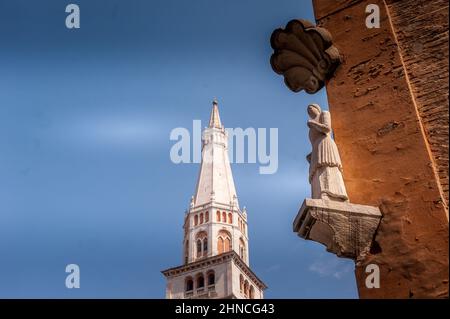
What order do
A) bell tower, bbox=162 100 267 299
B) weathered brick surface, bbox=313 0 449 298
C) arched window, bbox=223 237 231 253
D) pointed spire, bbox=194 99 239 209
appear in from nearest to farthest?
weathered brick surface, bbox=313 0 449 298 → bell tower, bbox=162 100 267 299 → arched window, bbox=223 237 231 253 → pointed spire, bbox=194 99 239 209

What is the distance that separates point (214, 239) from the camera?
56938 millimetres

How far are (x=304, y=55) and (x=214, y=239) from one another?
52.4 metres

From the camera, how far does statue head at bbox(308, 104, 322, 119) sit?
16.8 feet

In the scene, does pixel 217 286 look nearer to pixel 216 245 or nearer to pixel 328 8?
pixel 216 245

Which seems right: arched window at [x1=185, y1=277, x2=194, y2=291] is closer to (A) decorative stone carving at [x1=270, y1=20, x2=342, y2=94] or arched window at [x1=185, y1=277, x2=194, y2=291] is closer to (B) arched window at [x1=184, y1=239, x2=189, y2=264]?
(B) arched window at [x1=184, y1=239, x2=189, y2=264]

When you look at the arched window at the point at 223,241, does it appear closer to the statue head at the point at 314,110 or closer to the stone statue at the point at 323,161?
the statue head at the point at 314,110

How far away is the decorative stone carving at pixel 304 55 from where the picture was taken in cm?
539

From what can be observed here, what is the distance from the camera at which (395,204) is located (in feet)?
14.2

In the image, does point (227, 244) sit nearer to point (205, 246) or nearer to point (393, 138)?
point (205, 246)

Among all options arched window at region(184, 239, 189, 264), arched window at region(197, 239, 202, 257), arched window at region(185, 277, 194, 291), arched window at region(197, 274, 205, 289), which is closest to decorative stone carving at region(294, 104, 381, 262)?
arched window at region(197, 274, 205, 289)

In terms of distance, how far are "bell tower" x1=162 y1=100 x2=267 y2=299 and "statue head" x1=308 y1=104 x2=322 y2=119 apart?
45280mm

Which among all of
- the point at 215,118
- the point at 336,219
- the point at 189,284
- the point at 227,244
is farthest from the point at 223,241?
the point at 336,219

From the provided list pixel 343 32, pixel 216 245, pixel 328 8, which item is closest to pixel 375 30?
pixel 343 32
